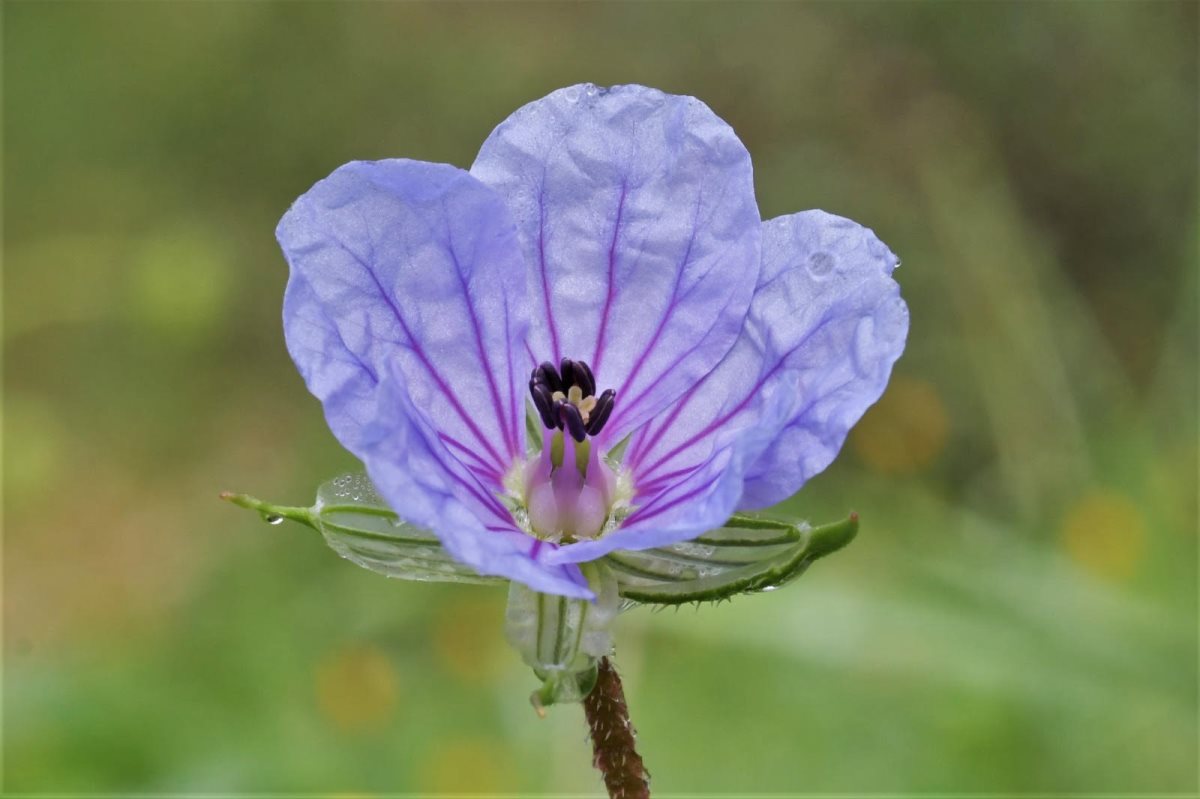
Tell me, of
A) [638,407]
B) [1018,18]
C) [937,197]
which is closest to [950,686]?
[638,407]

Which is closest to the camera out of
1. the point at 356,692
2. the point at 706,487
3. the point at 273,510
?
the point at 273,510

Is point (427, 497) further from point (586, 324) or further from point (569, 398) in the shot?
point (586, 324)

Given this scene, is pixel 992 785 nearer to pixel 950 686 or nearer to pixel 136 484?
pixel 950 686

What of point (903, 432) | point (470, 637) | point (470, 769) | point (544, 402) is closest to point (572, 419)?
point (544, 402)

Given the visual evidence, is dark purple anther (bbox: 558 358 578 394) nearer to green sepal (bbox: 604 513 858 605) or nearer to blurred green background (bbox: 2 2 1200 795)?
green sepal (bbox: 604 513 858 605)

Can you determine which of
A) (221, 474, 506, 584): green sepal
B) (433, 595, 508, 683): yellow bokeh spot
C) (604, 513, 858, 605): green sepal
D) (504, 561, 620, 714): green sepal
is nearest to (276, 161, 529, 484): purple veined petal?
(221, 474, 506, 584): green sepal
